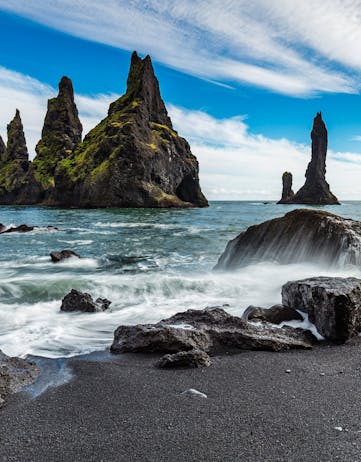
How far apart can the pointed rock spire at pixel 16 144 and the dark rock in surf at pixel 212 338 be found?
16398 centimetres

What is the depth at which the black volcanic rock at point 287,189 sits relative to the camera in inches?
6924

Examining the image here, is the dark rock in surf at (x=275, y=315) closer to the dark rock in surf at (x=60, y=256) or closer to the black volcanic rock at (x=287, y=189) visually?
the dark rock in surf at (x=60, y=256)

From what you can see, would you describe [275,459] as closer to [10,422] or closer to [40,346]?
[10,422]

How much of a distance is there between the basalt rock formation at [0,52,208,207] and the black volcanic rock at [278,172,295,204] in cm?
6822

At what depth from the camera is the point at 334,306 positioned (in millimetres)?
6105

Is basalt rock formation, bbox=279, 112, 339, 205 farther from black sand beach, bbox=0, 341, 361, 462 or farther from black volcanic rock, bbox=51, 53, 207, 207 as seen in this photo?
black sand beach, bbox=0, 341, 361, 462

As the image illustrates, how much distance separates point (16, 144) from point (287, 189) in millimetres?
128648

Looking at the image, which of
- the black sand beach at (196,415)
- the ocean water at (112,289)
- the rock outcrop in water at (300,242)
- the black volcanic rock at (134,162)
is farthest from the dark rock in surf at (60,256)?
the black volcanic rock at (134,162)

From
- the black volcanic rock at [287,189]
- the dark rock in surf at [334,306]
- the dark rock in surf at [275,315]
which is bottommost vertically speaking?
the dark rock in surf at [275,315]

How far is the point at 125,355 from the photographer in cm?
578

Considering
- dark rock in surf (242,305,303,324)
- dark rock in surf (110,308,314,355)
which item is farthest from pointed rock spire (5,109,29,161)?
dark rock in surf (110,308,314,355)

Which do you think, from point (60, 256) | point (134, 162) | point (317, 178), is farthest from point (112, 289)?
point (317, 178)

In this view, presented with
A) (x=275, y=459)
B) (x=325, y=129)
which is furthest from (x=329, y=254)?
(x=325, y=129)

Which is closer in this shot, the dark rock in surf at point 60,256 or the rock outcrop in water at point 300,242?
the rock outcrop in water at point 300,242
